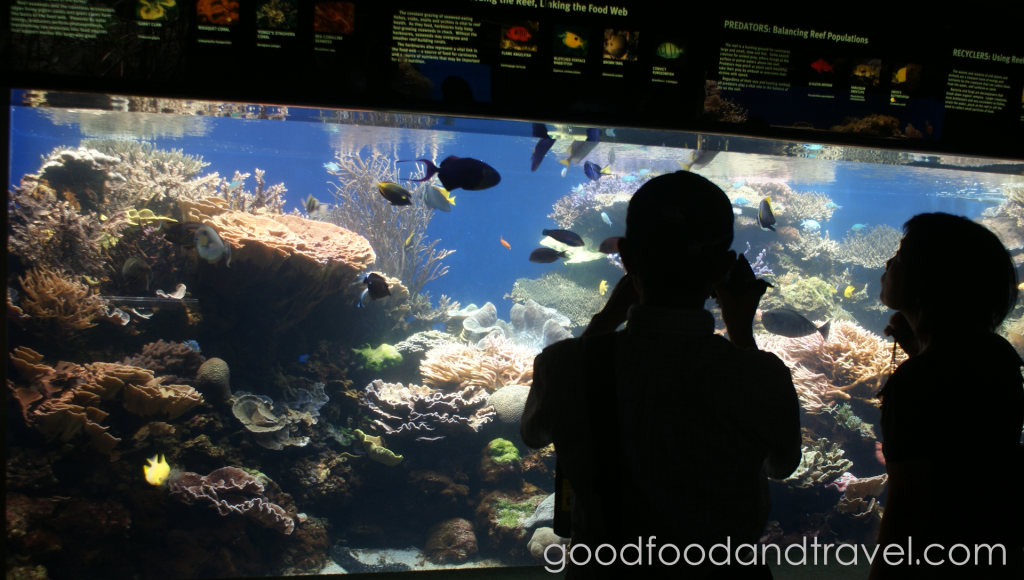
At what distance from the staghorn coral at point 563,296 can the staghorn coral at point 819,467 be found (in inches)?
198

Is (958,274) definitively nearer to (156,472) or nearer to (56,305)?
(156,472)

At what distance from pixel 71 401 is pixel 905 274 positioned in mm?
6054

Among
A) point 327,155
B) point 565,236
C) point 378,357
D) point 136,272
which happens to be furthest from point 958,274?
point 327,155

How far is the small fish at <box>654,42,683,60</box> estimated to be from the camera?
2896mm

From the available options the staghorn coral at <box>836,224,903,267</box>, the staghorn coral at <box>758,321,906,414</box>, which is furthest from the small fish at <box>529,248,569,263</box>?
the staghorn coral at <box>836,224,903,267</box>

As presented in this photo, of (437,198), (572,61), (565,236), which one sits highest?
(572,61)

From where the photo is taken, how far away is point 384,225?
9.55 metres

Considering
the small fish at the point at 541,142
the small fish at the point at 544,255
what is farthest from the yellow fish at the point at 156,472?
the small fish at the point at 541,142

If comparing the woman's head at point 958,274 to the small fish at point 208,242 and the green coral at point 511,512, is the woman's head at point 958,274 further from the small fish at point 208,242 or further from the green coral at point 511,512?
the small fish at point 208,242

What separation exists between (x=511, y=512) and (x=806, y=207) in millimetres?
11365

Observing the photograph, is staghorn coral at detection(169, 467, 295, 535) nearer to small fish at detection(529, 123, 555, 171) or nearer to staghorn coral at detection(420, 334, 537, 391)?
staghorn coral at detection(420, 334, 537, 391)

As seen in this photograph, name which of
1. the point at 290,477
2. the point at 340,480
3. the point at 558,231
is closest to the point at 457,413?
the point at 340,480

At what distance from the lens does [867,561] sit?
3.88 metres

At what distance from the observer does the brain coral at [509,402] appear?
5.24m
